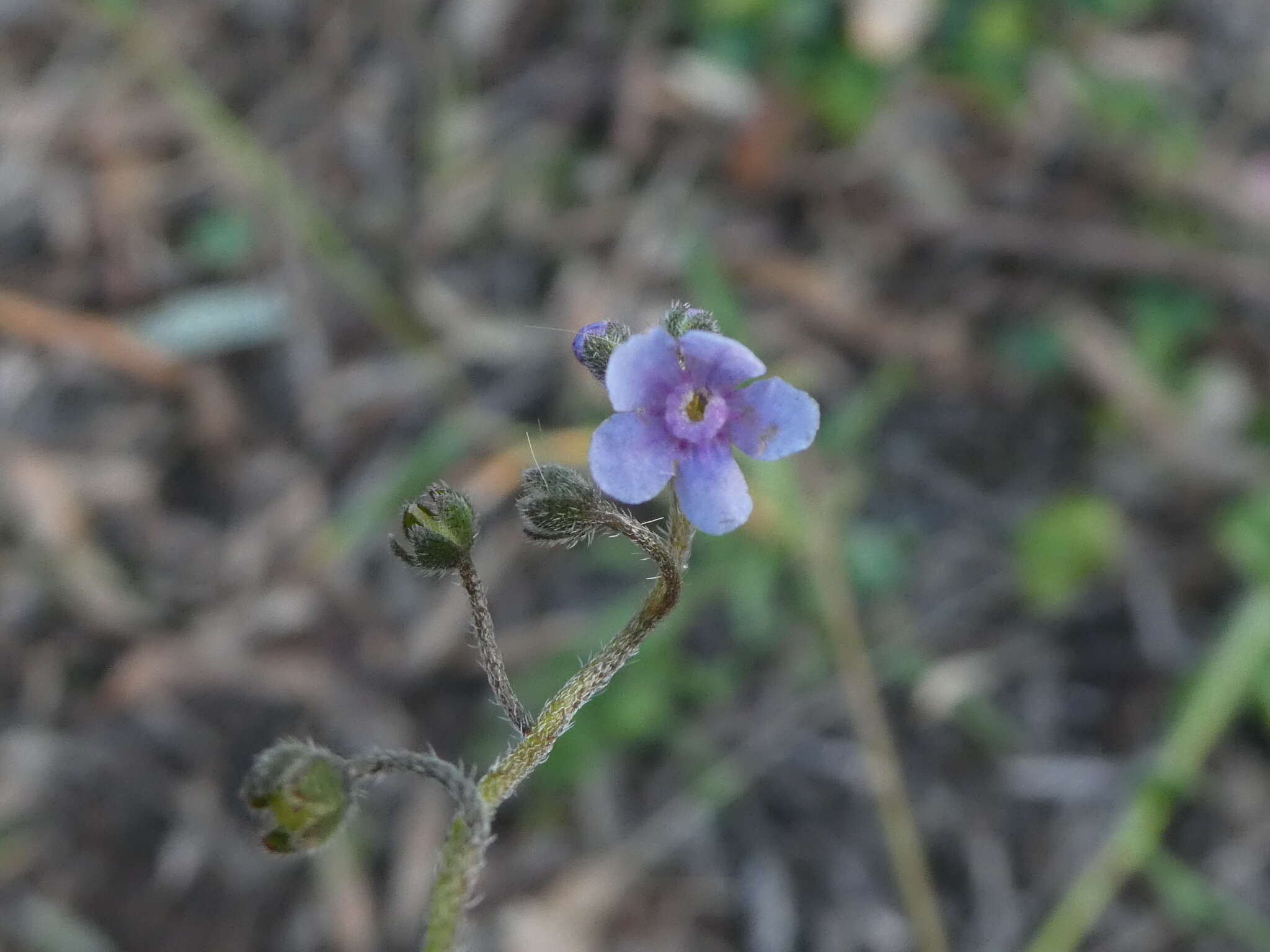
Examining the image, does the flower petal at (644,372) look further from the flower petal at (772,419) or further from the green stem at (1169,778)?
the green stem at (1169,778)

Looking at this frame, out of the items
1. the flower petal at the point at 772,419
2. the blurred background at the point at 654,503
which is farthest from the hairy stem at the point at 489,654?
the blurred background at the point at 654,503

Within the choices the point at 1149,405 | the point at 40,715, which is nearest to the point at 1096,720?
the point at 1149,405

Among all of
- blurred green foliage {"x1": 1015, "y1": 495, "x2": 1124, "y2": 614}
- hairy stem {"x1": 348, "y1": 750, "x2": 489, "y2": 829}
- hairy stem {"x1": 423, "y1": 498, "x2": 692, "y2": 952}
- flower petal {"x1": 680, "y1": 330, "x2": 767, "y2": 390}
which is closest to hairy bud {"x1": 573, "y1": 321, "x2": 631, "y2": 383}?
flower petal {"x1": 680, "y1": 330, "x2": 767, "y2": 390}

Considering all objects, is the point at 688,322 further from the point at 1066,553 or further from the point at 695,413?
the point at 1066,553

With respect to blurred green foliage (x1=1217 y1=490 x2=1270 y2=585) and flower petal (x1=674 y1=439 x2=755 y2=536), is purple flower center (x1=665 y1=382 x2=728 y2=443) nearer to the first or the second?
flower petal (x1=674 y1=439 x2=755 y2=536)

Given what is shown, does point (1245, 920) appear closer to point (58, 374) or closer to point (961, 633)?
point (961, 633)

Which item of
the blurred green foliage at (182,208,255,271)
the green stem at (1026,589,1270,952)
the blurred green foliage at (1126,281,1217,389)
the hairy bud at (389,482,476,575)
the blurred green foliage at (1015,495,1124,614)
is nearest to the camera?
the hairy bud at (389,482,476,575)
